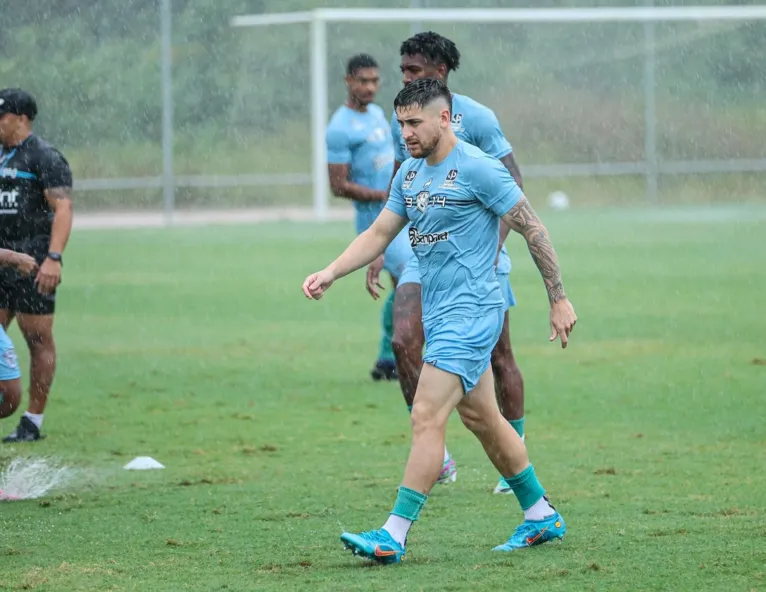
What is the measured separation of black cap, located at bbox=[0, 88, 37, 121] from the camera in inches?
369

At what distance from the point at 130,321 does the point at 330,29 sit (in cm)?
2183

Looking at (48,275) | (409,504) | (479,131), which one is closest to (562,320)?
(409,504)

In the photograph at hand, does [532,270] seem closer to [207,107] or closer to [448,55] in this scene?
[448,55]

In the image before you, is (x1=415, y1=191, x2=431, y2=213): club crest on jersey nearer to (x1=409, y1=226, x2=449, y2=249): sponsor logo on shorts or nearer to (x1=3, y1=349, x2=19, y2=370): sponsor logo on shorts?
(x1=409, y1=226, x2=449, y2=249): sponsor logo on shorts

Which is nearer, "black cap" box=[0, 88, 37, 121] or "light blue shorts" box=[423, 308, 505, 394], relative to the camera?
"light blue shorts" box=[423, 308, 505, 394]

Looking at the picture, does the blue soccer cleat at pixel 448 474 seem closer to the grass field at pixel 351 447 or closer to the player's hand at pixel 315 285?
the grass field at pixel 351 447

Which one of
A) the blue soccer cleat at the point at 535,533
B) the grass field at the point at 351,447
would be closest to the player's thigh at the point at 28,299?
the grass field at the point at 351,447

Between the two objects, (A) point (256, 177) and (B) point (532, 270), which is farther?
(A) point (256, 177)

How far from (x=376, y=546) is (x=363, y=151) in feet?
21.1

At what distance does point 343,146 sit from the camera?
473 inches

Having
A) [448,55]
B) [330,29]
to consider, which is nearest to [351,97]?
[448,55]

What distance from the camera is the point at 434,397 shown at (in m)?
6.25

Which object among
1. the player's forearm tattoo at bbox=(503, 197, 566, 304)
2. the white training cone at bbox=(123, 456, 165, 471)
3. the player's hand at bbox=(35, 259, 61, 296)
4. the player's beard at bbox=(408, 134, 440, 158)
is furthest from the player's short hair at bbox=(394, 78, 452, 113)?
the player's hand at bbox=(35, 259, 61, 296)

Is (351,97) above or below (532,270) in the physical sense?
above
